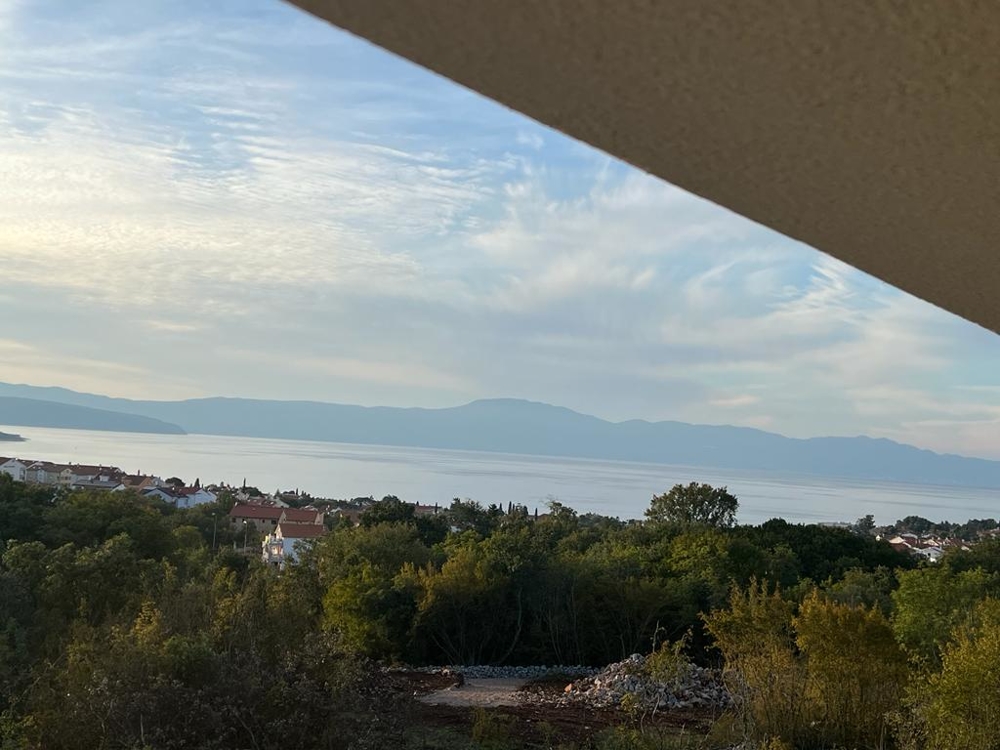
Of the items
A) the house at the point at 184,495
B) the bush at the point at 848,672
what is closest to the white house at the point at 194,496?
the house at the point at 184,495

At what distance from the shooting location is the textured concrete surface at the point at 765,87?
65 cm

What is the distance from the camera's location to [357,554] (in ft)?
62.5

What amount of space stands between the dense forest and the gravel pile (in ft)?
3.02

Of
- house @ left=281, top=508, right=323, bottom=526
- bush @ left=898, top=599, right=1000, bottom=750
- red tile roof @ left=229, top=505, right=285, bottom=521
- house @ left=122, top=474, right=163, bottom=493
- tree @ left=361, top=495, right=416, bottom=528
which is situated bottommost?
house @ left=122, top=474, right=163, bottom=493

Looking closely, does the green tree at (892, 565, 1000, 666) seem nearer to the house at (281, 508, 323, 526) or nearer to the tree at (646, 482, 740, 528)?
the tree at (646, 482, 740, 528)

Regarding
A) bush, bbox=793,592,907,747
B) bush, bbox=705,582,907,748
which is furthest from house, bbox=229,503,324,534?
bush, bbox=793,592,907,747

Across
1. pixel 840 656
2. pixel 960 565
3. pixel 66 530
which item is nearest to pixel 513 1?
pixel 840 656

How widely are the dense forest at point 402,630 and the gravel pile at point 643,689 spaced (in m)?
0.92

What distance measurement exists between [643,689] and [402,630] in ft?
22.0

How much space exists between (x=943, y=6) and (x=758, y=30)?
13cm

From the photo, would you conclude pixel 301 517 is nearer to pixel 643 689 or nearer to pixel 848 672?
pixel 643 689

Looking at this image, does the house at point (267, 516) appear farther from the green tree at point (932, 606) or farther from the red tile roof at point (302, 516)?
the green tree at point (932, 606)

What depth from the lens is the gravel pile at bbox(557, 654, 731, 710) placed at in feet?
41.5

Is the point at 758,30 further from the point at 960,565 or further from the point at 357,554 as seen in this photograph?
the point at 960,565
